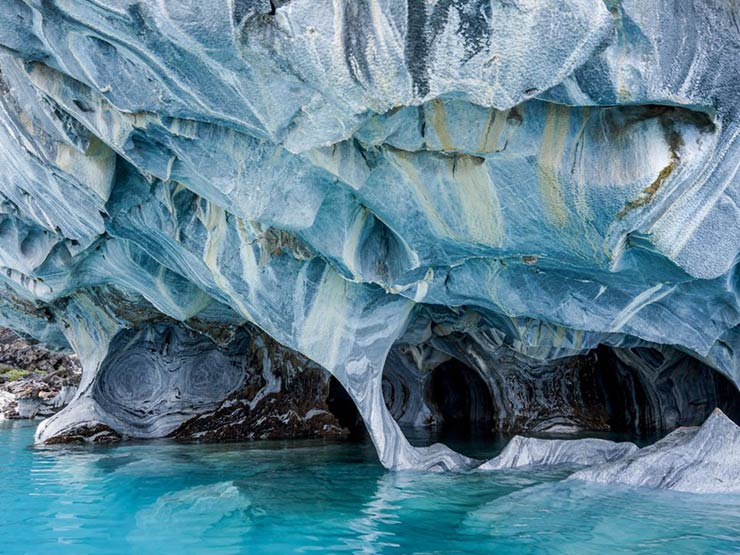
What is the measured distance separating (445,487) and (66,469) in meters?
4.65

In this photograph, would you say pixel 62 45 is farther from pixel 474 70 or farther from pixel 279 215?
pixel 474 70

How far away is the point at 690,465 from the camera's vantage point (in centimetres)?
693

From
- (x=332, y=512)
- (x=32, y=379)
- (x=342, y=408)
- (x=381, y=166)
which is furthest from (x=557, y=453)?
(x=32, y=379)

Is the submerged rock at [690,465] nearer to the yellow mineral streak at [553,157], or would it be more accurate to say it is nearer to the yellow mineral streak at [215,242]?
the yellow mineral streak at [553,157]

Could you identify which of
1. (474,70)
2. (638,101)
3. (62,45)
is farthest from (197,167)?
(638,101)

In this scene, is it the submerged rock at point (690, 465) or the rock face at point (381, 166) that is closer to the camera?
A: the rock face at point (381, 166)

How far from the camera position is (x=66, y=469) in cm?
818

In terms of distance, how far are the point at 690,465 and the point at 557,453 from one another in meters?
1.90

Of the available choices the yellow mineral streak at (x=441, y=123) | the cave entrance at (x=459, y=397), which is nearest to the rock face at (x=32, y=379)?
the cave entrance at (x=459, y=397)

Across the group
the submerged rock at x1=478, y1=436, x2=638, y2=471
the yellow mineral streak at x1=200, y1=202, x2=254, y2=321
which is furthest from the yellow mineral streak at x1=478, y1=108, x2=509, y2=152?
the submerged rock at x1=478, y1=436, x2=638, y2=471

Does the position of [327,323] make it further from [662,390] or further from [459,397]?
[459,397]

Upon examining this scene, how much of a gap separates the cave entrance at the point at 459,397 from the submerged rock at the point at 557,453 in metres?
6.42

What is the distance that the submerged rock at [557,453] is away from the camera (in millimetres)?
8328

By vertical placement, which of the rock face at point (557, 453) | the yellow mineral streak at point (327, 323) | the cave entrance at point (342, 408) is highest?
the yellow mineral streak at point (327, 323)
